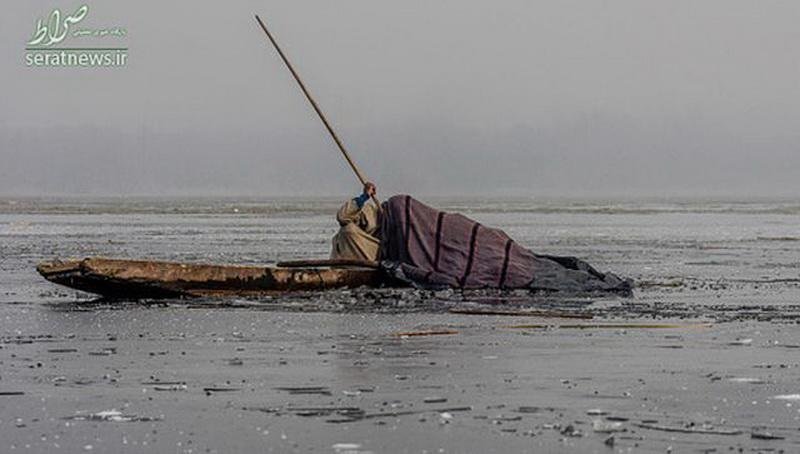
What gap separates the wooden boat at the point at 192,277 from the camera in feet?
71.7

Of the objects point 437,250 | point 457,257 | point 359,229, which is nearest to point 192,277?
point 359,229

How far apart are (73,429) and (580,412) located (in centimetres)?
384

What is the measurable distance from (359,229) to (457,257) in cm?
165

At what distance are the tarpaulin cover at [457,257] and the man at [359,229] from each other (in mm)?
184

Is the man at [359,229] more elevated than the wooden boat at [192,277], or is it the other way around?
the man at [359,229]

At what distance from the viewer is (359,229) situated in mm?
24391

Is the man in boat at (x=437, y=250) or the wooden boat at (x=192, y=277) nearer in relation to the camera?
the wooden boat at (x=192, y=277)

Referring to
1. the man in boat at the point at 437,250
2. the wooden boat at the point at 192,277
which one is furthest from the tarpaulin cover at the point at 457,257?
the wooden boat at the point at 192,277

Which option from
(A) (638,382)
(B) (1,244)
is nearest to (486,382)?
(A) (638,382)

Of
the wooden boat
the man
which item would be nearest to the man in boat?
the man

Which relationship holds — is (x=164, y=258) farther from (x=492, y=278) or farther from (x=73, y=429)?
(x=73, y=429)

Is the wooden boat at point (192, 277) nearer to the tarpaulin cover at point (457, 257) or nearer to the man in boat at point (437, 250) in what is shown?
the man in boat at point (437, 250)

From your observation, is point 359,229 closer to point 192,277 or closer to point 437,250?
point 437,250

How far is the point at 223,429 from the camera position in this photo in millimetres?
10969
